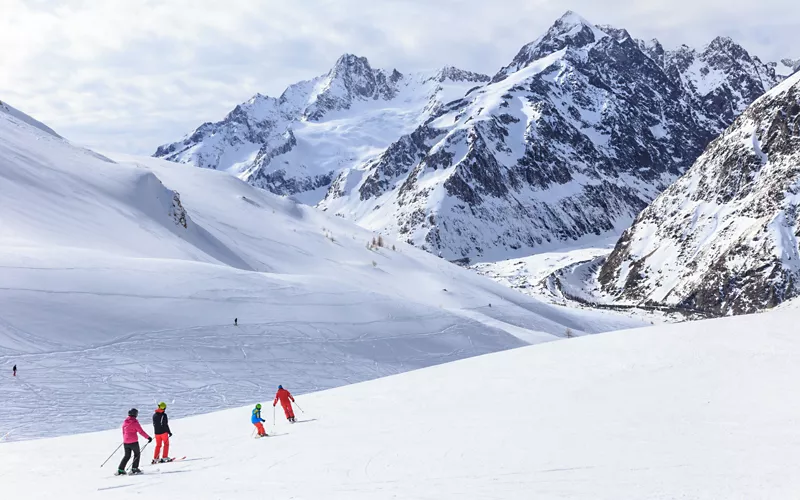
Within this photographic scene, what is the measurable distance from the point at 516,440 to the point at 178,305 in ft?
65.9

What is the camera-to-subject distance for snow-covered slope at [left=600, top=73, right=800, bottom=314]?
122 m

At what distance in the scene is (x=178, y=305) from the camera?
97.7 feet

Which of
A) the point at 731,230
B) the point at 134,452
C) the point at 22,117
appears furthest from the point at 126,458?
the point at 731,230

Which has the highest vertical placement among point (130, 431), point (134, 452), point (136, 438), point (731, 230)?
point (731, 230)

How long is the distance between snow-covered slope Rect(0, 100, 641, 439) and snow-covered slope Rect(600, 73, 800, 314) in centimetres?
8304

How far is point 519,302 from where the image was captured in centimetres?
5084

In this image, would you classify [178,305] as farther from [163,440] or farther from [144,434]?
[144,434]

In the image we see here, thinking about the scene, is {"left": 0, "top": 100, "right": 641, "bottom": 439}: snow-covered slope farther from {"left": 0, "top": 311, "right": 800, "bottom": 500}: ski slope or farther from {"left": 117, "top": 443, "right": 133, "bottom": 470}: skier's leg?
{"left": 117, "top": 443, "right": 133, "bottom": 470}: skier's leg

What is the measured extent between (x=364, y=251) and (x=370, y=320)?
2142 cm

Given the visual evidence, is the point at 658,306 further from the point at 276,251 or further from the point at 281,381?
the point at 281,381

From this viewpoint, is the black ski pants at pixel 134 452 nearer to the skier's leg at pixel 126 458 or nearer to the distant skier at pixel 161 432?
the skier's leg at pixel 126 458

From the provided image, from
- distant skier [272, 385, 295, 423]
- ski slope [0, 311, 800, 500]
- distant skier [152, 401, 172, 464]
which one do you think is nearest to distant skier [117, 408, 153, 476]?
ski slope [0, 311, 800, 500]

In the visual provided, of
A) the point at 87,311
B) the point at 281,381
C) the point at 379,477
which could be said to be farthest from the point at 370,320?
the point at 379,477

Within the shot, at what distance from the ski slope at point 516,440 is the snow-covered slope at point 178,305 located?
2.97 metres
